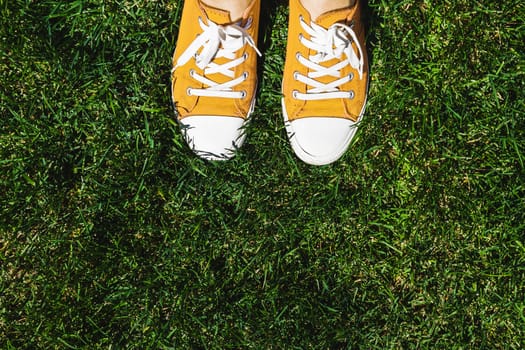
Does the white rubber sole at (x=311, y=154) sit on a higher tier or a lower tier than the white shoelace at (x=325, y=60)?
lower

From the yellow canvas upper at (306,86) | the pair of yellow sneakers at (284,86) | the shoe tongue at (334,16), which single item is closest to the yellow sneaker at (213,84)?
the pair of yellow sneakers at (284,86)

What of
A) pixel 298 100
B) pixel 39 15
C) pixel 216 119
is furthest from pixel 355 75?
pixel 39 15

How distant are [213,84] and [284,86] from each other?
0.29 metres

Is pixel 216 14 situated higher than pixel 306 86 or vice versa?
pixel 216 14

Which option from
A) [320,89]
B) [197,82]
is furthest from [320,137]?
[197,82]

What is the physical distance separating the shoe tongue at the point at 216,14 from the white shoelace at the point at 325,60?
30 centimetres

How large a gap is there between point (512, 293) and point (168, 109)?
1614 mm

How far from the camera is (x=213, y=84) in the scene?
220cm

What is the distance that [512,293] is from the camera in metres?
2.26

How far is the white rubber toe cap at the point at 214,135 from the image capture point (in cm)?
219

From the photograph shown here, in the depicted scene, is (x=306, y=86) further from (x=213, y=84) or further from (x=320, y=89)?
(x=213, y=84)

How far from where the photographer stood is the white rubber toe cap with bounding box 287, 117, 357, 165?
7.20ft

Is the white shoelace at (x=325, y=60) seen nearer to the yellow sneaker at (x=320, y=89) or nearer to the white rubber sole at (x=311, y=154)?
the yellow sneaker at (x=320, y=89)

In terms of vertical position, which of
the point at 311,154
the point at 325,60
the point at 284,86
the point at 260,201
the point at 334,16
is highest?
the point at 334,16
